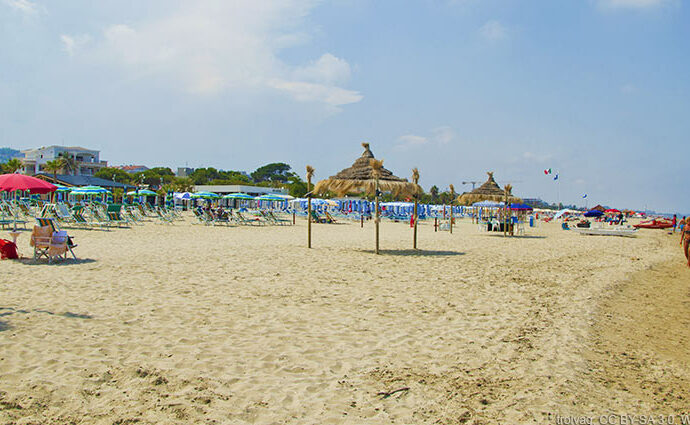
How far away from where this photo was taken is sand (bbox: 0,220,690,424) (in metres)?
3.01

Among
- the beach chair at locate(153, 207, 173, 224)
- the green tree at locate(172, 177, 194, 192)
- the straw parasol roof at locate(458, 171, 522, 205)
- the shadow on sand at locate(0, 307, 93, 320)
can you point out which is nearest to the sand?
the shadow on sand at locate(0, 307, 93, 320)

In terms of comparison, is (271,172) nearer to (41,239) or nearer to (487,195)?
(487,195)

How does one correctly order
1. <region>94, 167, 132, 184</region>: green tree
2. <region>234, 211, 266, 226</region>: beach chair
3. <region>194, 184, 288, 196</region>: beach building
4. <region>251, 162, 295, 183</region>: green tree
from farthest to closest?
<region>251, 162, 295, 183</region>: green tree < <region>94, 167, 132, 184</region>: green tree < <region>194, 184, 288, 196</region>: beach building < <region>234, 211, 266, 226</region>: beach chair

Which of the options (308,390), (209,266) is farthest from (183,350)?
(209,266)

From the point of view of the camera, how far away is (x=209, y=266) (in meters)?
8.37

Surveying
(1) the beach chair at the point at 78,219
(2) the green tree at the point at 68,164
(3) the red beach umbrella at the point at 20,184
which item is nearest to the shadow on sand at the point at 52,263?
(3) the red beach umbrella at the point at 20,184

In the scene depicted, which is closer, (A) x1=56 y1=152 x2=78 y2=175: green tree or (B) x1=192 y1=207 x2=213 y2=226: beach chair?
(B) x1=192 y1=207 x2=213 y2=226: beach chair

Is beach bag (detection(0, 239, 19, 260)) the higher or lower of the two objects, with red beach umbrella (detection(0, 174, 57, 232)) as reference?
lower

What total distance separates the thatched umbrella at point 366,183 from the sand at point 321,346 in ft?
15.1

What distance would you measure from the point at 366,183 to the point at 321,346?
346 inches

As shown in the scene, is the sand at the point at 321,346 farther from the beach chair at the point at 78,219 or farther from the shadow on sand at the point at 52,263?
the beach chair at the point at 78,219

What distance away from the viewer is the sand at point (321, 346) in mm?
3010

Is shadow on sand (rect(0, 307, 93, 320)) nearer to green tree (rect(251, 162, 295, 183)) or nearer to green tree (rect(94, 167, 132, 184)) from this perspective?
green tree (rect(94, 167, 132, 184))

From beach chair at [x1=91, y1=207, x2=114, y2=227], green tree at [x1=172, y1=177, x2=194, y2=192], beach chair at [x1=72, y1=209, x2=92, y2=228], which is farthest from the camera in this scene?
green tree at [x1=172, y1=177, x2=194, y2=192]
